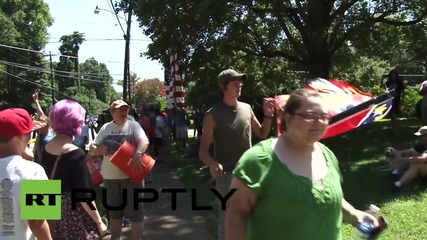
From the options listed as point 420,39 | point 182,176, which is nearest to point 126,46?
point 420,39

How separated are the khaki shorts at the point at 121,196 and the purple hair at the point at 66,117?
5.99 feet

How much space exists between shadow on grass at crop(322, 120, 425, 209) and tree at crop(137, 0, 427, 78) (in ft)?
10.7

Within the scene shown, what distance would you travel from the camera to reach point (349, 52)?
919 inches

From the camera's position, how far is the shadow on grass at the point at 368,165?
823 centimetres

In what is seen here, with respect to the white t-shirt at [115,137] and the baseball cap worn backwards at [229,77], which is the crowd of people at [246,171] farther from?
the white t-shirt at [115,137]

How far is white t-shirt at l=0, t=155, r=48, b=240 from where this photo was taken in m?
3.18

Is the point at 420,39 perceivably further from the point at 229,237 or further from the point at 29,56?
the point at 29,56

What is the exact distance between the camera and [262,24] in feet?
58.0

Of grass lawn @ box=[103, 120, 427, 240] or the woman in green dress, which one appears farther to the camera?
grass lawn @ box=[103, 120, 427, 240]

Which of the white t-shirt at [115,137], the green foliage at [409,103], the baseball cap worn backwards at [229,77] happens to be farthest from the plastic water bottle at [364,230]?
the green foliage at [409,103]

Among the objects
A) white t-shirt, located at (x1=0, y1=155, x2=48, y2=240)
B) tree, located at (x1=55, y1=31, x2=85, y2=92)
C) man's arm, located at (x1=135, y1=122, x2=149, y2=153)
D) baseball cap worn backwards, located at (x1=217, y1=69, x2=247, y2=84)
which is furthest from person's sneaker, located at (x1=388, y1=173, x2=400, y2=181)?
tree, located at (x1=55, y1=31, x2=85, y2=92)

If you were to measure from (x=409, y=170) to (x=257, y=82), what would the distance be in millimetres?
18998

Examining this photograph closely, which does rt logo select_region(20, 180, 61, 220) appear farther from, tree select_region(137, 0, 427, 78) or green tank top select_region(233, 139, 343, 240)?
tree select_region(137, 0, 427, 78)

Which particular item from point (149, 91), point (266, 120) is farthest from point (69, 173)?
point (149, 91)
